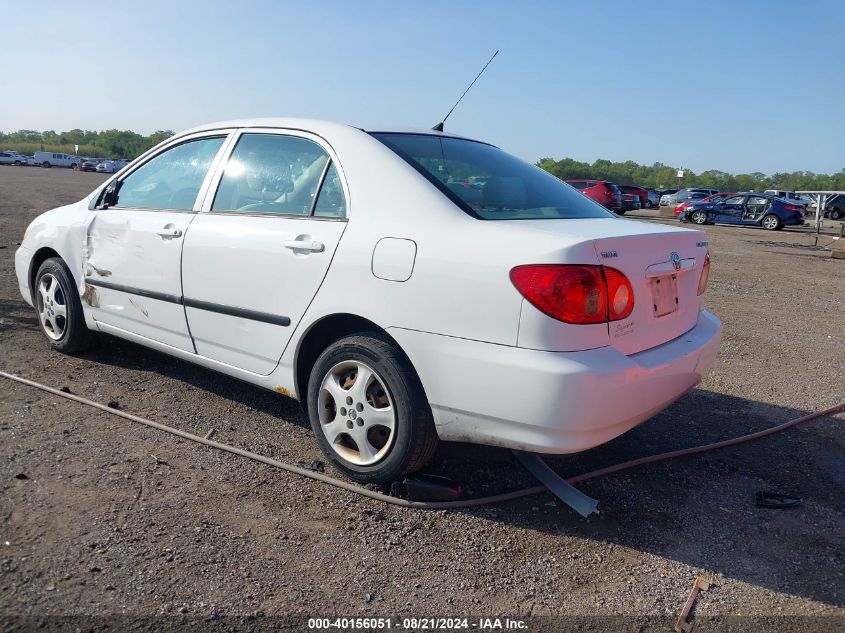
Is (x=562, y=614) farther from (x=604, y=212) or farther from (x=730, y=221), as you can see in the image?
(x=730, y=221)

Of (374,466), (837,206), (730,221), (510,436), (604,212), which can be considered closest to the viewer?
(510,436)

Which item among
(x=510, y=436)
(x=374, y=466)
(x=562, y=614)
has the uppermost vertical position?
(x=510, y=436)

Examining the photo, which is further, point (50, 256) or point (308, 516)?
point (50, 256)

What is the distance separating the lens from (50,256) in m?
5.04

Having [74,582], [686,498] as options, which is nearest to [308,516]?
[74,582]

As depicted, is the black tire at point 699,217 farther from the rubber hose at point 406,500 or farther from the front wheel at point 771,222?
the rubber hose at point 406,500

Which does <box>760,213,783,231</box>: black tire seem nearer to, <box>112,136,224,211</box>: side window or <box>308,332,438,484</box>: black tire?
<box>112,136,224,211</box>: side window

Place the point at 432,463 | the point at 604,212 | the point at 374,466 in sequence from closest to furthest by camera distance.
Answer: the point at 374,466
the point at 432,463
the point at 604,212

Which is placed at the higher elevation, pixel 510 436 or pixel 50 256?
pixel 50 256

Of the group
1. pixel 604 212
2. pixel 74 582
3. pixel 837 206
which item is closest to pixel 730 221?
pixel 837 206

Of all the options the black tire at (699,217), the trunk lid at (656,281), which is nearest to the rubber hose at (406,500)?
the trunk lid at (656,281)

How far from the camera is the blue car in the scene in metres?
26.8

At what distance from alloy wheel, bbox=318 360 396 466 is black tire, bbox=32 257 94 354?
238 centimetres

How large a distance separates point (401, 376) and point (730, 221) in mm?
28747
